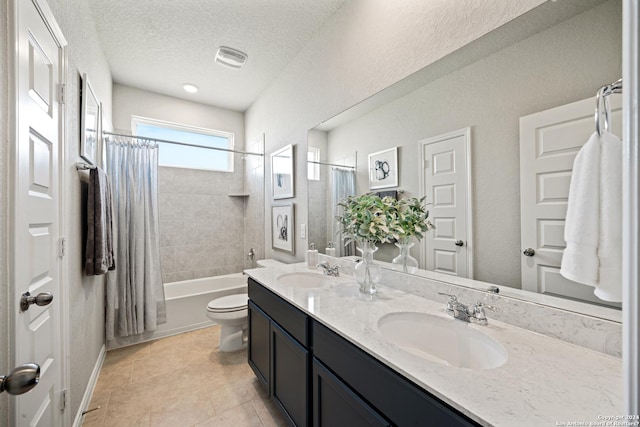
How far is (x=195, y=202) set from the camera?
130 inches

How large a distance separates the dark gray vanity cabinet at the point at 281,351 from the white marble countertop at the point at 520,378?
0.30 m

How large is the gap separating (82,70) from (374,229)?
209 cm

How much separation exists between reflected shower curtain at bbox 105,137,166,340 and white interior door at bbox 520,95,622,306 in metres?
2.99

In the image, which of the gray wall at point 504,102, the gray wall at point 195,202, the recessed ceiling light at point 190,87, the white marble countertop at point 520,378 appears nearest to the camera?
the white marble countertop at point 520,378

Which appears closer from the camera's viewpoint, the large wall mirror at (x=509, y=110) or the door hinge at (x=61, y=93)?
the large wall mirror at (x=509, y=110)

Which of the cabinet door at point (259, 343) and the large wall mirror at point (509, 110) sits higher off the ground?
the large wall mirror at point (509, 110)

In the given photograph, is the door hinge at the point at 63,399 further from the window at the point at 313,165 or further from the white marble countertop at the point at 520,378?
the window at the point at 313,165

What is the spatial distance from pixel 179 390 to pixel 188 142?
9.12 ft

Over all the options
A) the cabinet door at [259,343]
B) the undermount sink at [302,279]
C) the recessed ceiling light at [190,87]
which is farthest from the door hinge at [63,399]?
the recessed ceiling light at [190,87]

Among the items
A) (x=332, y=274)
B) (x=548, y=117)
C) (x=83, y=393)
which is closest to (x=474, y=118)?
(x=548, y=117)

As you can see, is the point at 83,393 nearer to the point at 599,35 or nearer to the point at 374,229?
the point at 374,229

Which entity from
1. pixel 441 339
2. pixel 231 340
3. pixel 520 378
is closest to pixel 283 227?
pixel 231 340

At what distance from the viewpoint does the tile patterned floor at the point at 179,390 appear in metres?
1.57

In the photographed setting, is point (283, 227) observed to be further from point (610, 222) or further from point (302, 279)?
point (610, 222)
